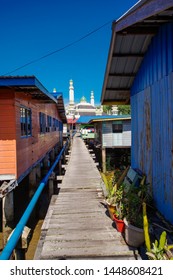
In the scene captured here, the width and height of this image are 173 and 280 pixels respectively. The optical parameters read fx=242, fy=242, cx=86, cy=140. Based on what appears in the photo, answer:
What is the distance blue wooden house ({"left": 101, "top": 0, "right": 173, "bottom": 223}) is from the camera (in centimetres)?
534

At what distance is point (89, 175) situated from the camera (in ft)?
41.9

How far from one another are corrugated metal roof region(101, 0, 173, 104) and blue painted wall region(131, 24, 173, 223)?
0.26m

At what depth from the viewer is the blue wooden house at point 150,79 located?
5.34m

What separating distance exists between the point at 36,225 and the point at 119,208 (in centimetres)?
830

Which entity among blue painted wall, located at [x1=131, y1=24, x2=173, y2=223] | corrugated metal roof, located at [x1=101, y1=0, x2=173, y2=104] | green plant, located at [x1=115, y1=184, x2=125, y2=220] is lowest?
green plant, located at [x1=115, y1=184, x2=125, y2=220]

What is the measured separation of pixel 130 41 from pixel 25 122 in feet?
22.4

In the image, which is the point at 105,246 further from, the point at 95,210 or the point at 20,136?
the point at 20,136

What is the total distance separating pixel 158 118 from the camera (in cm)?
618

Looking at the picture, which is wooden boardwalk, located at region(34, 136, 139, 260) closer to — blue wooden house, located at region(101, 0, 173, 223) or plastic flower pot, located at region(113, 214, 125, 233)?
plastic flower pot, located at region(113, 214, 125, 233)

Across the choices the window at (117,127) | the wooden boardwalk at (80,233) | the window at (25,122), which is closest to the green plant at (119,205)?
the wooden boardwalk at (80,233)

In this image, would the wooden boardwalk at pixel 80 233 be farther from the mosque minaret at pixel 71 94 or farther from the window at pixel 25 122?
the mosque minaret at pixel 71 94

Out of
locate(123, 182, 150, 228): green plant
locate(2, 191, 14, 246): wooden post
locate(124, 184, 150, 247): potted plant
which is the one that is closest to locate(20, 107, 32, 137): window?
locate(2, 191, 14, 246): wooden post
